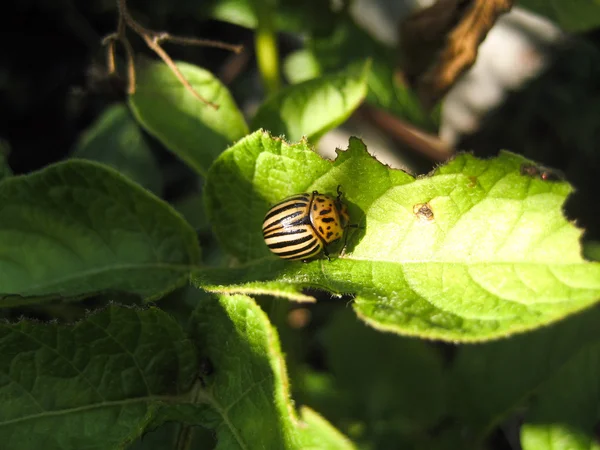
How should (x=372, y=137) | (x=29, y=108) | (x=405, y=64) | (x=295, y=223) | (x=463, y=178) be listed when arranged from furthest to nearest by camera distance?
(x=372, y=137) < (x=29, y=108) < (x=405, y=64) < (x=295, y=223) < (x=463, y=178)

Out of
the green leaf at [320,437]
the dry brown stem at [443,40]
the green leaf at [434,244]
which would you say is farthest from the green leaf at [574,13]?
the green leaf at [320,437]

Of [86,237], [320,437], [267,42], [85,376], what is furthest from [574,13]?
[85,376]

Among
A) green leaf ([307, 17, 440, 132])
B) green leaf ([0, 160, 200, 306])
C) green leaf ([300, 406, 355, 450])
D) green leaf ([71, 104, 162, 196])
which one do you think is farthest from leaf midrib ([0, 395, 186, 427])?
green leaf ([307, 17, 440, 132])

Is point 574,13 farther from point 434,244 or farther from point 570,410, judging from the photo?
point 570,410

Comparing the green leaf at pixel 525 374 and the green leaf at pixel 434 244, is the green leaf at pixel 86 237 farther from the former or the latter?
the green leaf at pixel 525 374

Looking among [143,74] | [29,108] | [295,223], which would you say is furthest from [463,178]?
[29,108]

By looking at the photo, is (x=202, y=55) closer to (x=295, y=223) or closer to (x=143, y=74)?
(x=143, y=74)

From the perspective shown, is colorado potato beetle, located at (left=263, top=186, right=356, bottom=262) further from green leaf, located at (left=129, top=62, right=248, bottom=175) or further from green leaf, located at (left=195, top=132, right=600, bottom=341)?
green leaf, located at (left=129, top=62, right=248, bottom=175)

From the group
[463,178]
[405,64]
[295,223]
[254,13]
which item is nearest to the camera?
[463,178]
